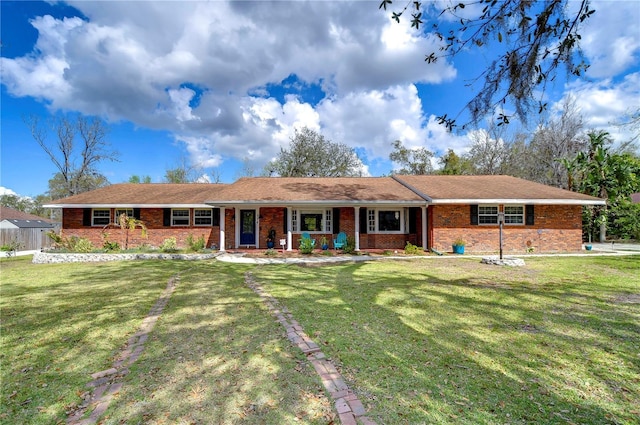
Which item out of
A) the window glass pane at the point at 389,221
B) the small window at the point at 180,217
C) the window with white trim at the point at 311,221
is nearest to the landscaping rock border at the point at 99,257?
the small window at the point at 180,217

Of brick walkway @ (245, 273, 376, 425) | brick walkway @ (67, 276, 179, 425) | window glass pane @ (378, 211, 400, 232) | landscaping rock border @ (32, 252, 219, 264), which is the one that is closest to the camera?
brick walkway @ (245, 273, 376, 425)

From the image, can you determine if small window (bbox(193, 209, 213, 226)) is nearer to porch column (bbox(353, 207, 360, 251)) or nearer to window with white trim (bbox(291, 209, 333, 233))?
window with white trim (bbox(291, 209, 333, 233))

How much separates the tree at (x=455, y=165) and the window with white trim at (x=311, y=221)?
20764mm

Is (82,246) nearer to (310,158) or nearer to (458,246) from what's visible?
(458,246)

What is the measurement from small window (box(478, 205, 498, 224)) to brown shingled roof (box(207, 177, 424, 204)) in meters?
3.09

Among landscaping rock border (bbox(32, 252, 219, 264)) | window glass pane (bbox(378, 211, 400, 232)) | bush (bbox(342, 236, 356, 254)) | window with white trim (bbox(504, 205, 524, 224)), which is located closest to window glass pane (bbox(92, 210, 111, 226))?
landscaping rock border (bbox(32, 252, 219, 264))

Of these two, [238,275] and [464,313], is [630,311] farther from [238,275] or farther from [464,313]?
[238,275]

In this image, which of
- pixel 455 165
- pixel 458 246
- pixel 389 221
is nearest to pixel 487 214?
pixel 458 246

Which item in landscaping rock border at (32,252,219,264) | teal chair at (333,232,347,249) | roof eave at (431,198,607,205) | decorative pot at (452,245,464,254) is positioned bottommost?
landscaping rock border at (32,252,219,264)

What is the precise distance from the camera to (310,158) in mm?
32625

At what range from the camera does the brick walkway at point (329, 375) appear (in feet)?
8.34

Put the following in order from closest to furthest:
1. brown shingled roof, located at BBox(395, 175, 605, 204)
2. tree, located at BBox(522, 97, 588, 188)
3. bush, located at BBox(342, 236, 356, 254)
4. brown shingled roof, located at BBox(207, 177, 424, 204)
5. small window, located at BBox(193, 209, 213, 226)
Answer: brown shingled roof, located at BBox(395, 175, 605, 204) → bush, located at BBox(342, 236, 356, 254) → brown shingled roof, located at BBox(207, 177, 424, 204) → small window, located at BBox(193, 209, 213, 226) → tree, located at BBox(522, 97, 588, 188)

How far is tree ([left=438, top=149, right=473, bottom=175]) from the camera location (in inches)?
1264

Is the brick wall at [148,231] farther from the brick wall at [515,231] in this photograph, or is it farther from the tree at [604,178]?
the tree at [604,178]
